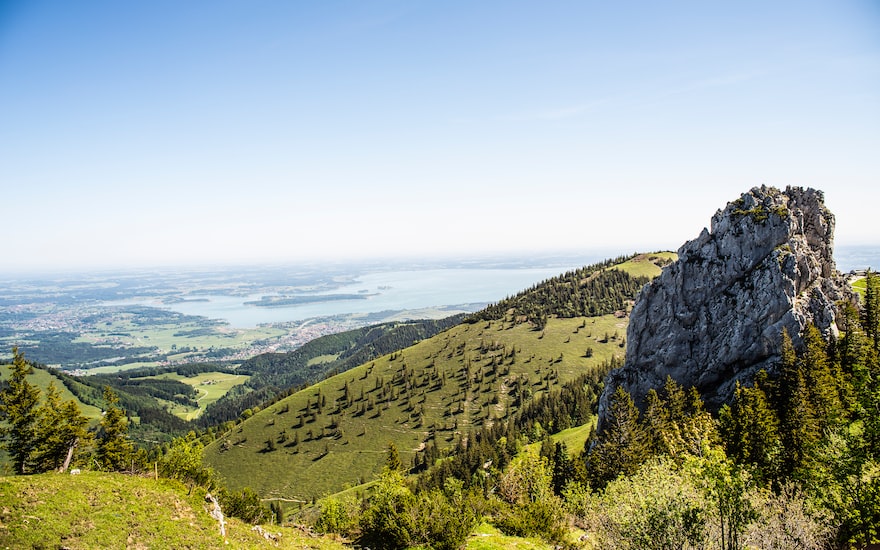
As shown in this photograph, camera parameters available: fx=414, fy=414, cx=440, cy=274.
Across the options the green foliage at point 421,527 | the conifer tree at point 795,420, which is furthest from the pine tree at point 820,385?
the green foliage at point 421,527

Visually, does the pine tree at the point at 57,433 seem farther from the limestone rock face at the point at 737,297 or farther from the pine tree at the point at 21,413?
the limestone rock face at the point at 737,297

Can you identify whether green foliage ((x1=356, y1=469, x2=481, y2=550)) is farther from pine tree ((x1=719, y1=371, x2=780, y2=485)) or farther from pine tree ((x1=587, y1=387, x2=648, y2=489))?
pine tree ((x1=587, y1=387, x2=648, y2=489))

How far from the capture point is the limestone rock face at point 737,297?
230 ft

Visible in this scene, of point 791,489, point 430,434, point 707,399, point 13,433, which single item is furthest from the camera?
point 430,434

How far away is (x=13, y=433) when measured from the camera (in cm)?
5147

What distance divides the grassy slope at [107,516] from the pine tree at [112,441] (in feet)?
118

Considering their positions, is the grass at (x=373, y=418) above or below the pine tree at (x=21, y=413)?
below

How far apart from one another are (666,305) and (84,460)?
108 m

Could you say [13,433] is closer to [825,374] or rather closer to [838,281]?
[825,374]

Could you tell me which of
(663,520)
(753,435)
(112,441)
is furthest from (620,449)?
(112,441)

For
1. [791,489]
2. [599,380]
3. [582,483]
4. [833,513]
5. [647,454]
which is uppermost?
[833,513]

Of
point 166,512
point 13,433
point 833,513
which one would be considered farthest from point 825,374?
point 13,433

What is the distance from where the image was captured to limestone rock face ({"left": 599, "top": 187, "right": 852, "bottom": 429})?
70.1 m

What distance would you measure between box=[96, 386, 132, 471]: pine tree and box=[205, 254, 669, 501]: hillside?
76.2m
